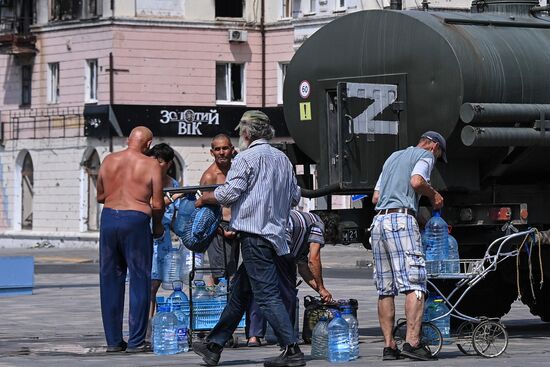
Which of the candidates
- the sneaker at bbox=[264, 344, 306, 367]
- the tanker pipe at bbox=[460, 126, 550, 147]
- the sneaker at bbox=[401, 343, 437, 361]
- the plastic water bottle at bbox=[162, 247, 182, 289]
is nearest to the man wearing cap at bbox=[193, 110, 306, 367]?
the sneaker at bbox=[264, 344, 306, 367]

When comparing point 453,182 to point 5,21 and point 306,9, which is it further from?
point 5,21

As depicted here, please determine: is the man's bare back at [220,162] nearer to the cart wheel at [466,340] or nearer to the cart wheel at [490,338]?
the cart wheel at [466,340]

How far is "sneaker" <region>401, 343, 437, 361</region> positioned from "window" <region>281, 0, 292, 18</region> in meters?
37.3

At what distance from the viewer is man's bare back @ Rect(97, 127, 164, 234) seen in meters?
14.1

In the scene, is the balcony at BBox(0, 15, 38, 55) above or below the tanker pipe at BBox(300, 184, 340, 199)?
above

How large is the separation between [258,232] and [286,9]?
1491 inches

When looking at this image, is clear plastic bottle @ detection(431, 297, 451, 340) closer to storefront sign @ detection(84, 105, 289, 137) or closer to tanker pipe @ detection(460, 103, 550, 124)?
tanker pipe @ detection(460, 103, 550, 124)

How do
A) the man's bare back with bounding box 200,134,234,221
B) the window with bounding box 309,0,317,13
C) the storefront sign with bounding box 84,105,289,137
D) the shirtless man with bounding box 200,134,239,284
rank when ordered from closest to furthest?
the shirtless man with bounding box 200,134,239,284, the man's bare back with bounding box 200,134,234,221, the window with bounding box 309,0,317,13, the storefront sign with bounding box 84,105,289,137

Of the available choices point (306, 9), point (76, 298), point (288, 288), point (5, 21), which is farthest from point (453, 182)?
point (5, 21)

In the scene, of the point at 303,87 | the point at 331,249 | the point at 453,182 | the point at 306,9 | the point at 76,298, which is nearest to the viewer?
the point at 453,182

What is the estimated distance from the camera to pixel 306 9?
48.6 meters

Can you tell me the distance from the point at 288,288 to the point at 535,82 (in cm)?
369

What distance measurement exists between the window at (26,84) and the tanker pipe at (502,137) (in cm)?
3859

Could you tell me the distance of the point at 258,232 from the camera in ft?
41.5
